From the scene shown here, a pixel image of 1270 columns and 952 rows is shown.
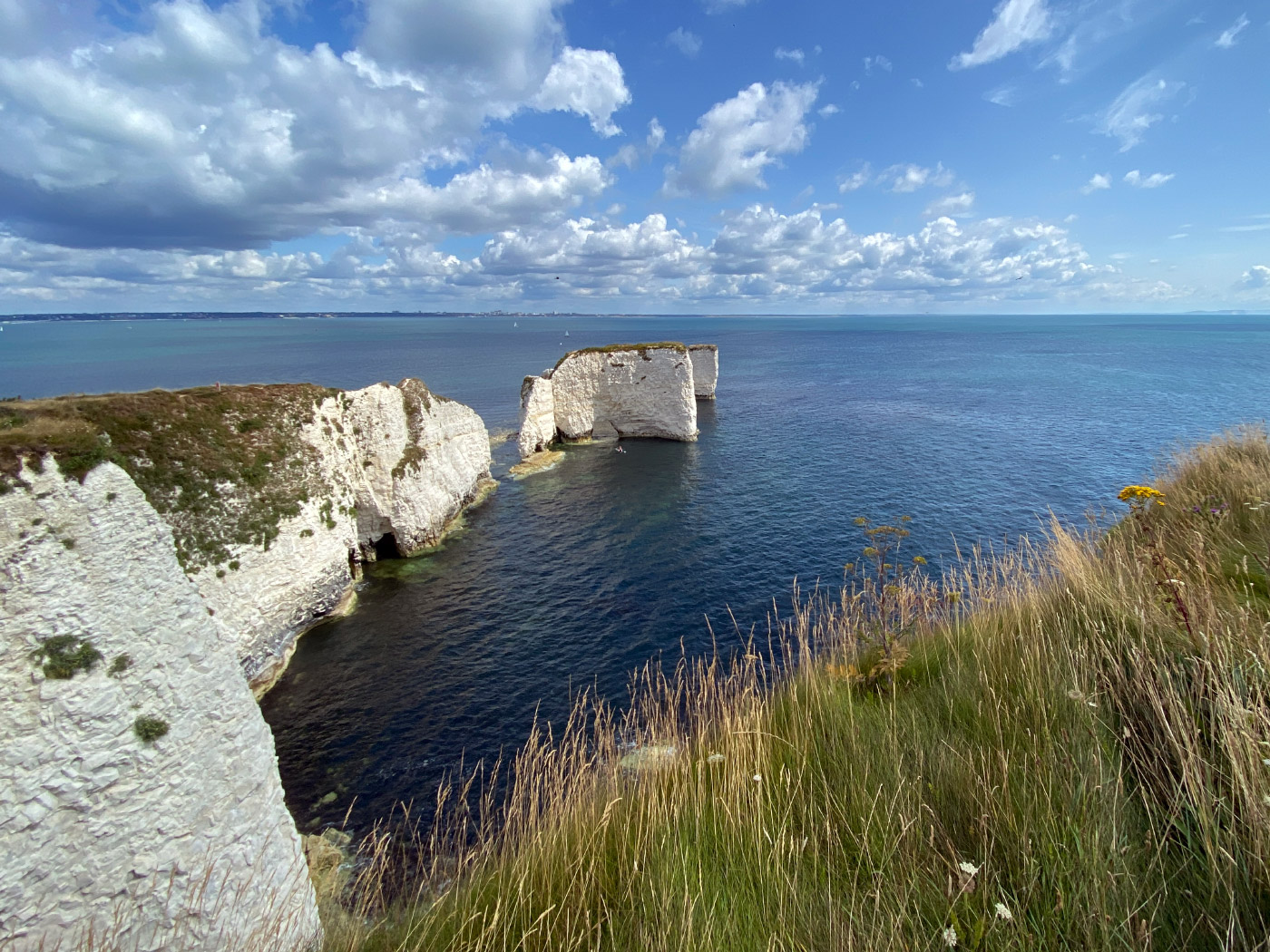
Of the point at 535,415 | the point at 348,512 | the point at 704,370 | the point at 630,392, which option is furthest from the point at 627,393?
the point at 348,512

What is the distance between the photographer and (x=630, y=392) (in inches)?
1981

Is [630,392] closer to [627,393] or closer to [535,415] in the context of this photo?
[627,393]

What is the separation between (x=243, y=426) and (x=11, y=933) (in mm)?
15606

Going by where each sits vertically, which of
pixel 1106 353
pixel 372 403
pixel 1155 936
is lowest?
pixel 1106 353

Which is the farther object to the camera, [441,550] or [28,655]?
[441,550]

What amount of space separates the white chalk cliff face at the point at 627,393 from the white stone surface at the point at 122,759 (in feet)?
128

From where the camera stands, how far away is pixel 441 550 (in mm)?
27969

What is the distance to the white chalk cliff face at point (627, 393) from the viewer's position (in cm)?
4909

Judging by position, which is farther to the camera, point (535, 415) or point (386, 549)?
point (535, 415)

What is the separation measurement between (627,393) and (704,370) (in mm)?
20743

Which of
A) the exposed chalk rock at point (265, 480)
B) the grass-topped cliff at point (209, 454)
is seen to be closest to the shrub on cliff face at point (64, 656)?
the exposed chalk rock at point (265, 480)

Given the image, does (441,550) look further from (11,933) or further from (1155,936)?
(1155,936)

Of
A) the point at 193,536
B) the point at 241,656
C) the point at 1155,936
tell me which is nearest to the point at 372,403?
the point at 193,536

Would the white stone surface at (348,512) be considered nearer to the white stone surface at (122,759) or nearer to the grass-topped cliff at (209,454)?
the grass-topped cliff at (209,454)
